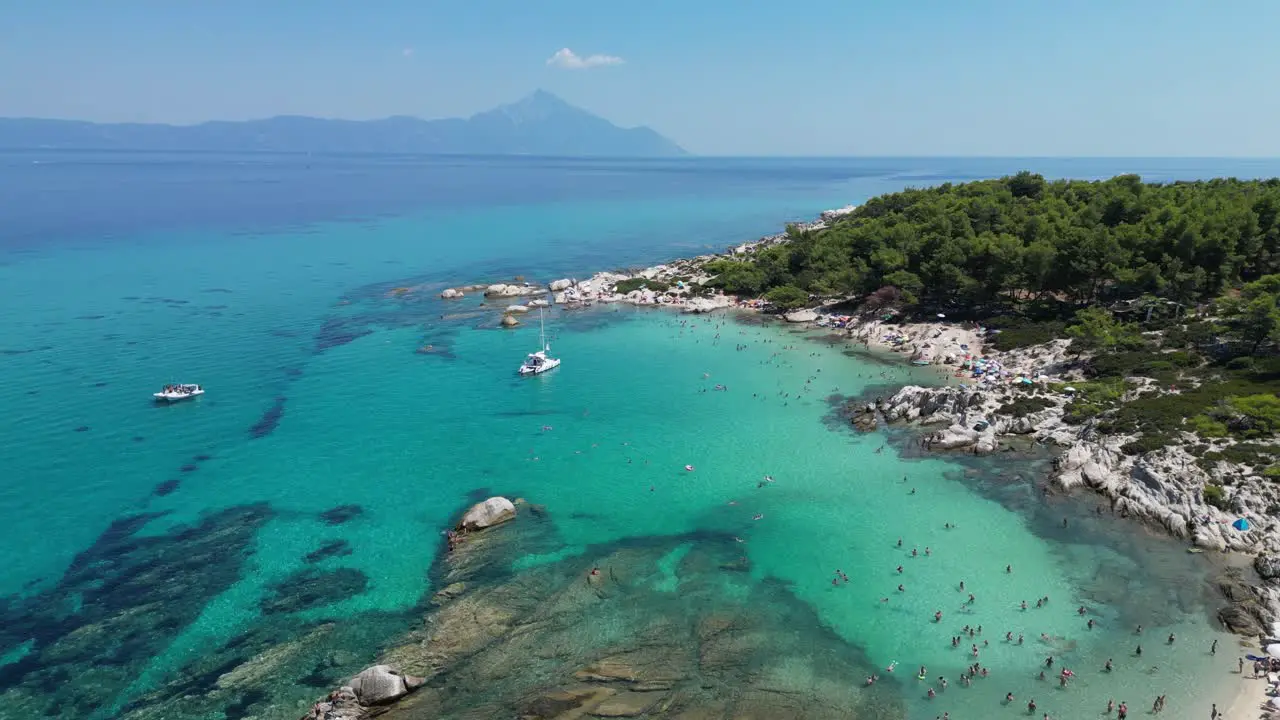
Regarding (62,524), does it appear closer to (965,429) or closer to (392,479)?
(392,479)

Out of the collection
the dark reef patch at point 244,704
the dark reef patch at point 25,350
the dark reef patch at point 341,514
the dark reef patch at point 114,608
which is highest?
the dark reef patch at point 25,350

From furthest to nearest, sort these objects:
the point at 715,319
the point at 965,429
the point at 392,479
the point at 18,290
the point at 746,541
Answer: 1. the point at 18,290
2. the point at 715,319
3. the point at 965,429
4. the point at 392,479
5. the point at 746,541

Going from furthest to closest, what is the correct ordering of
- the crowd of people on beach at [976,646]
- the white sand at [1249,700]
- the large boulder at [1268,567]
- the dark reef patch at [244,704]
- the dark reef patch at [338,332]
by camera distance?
the dark reef patch at [338,332]
the large boulder at [1268,567]
the crowd of people on beach at [976,646]
the dark reef patch at [244,704]
the white sand at [1249,700]

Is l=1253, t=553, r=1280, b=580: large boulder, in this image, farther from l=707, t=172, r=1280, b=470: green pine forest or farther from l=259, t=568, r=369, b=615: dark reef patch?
l=259, t=568, r=369, b=615: dark reef patch

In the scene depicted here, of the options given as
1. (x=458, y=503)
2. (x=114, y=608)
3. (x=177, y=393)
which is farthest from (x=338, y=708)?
(x=177, y=393)

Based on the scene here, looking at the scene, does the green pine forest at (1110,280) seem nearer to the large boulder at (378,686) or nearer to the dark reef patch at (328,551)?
the large boulder at (378,686)

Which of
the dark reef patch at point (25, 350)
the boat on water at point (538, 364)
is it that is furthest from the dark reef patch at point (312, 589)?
the dark reef patch at point (25, 350)

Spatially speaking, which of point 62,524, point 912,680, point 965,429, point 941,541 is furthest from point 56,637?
point 965,429
